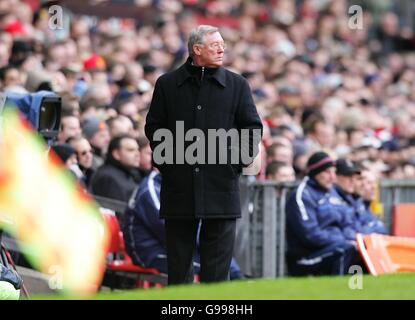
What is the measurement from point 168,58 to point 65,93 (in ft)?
23.3

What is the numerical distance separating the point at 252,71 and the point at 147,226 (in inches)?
364

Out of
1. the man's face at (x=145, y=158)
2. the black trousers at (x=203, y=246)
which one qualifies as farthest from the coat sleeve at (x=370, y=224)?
the black trousers at (x=203, y=246)

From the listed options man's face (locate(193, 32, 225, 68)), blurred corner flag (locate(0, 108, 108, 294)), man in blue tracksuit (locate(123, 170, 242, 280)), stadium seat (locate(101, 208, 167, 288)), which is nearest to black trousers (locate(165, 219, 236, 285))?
man's face (locate(193, 32, 225, 68))

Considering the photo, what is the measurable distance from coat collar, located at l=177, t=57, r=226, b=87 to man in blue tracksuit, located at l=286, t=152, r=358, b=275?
352 cm

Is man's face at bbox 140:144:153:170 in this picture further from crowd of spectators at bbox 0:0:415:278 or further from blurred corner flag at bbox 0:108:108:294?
blurred corner flag at bbox 0:108:108:294

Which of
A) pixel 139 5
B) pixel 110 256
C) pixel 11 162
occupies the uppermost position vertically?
pixel 139 5

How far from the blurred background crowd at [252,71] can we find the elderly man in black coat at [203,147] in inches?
99.7

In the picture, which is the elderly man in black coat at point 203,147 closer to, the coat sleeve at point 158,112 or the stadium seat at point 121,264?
the coat sleeve at point 158,112

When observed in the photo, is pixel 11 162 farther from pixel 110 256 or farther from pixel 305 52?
pixel 305 52

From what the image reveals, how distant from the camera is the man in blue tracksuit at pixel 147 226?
37.8ft

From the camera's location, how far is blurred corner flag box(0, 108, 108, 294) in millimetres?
10109

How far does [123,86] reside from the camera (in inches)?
658

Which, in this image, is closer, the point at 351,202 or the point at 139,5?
the point at 351,202

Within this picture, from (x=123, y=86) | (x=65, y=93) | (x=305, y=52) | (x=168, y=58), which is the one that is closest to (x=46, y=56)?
(x=123, y=86)
